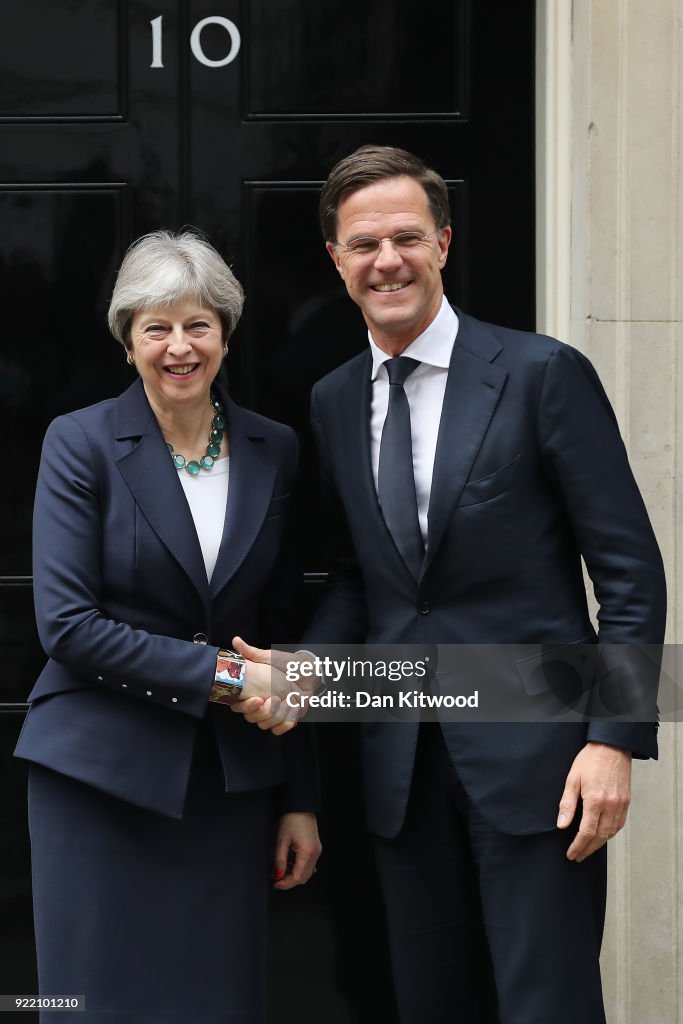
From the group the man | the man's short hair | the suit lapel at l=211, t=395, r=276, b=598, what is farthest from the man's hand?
the man's short hair

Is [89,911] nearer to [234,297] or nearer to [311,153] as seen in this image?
[234,297]

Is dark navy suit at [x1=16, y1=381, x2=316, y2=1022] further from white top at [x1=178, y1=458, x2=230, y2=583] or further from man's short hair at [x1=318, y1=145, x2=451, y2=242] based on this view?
man's short hair at [x1=318, y1=145, x2=451, y2=242]

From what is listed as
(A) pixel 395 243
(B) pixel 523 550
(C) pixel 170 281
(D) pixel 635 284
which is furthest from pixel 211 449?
(D) pixel 635 284

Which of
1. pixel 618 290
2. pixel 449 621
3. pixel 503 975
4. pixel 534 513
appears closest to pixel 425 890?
pixel 503 975

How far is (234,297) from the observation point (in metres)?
2.77

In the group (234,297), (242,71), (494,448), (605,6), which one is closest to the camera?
(494,448)

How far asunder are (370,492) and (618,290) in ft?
3.73

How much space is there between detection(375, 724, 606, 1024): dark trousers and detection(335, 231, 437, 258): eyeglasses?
0.97 meters

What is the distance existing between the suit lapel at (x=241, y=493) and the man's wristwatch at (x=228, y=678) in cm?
15

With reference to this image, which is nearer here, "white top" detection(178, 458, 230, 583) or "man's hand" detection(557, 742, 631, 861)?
"man's hand" detection(557, 742, 631, 861)

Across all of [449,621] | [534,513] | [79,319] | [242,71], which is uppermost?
[242,71]

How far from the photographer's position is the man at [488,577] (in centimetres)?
253

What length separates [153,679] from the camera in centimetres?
256

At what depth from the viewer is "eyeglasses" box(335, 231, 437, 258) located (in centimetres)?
260
